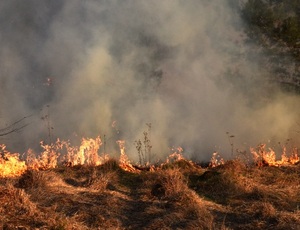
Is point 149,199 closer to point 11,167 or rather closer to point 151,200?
point 151,200

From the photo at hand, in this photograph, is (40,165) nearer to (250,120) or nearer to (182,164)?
(182,164)

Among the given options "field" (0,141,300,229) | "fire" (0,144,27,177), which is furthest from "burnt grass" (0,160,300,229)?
"fire" (0,144,27,177)

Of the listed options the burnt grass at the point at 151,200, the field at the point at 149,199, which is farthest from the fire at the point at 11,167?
the burnt grass at the point at 151,200

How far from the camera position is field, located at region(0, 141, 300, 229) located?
17.0 feet

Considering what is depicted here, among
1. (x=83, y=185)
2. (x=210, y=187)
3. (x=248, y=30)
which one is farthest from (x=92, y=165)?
(x=248, y=30)

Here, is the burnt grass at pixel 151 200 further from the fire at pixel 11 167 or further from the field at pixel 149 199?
the fire at pixel 11 167

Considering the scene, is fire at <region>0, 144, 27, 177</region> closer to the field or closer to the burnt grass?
the field

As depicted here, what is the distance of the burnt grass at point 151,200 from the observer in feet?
17.0

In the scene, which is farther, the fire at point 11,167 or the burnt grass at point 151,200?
the fire at point 11,167

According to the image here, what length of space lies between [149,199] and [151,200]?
9cm

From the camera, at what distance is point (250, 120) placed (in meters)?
12.7

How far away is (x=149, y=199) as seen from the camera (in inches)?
259

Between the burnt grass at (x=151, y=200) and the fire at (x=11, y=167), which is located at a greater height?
the fire at (x=11, y=167)

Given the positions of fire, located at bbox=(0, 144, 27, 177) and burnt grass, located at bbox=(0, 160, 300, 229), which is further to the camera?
fire, located at bbox=(0, 144, 27, 177)
